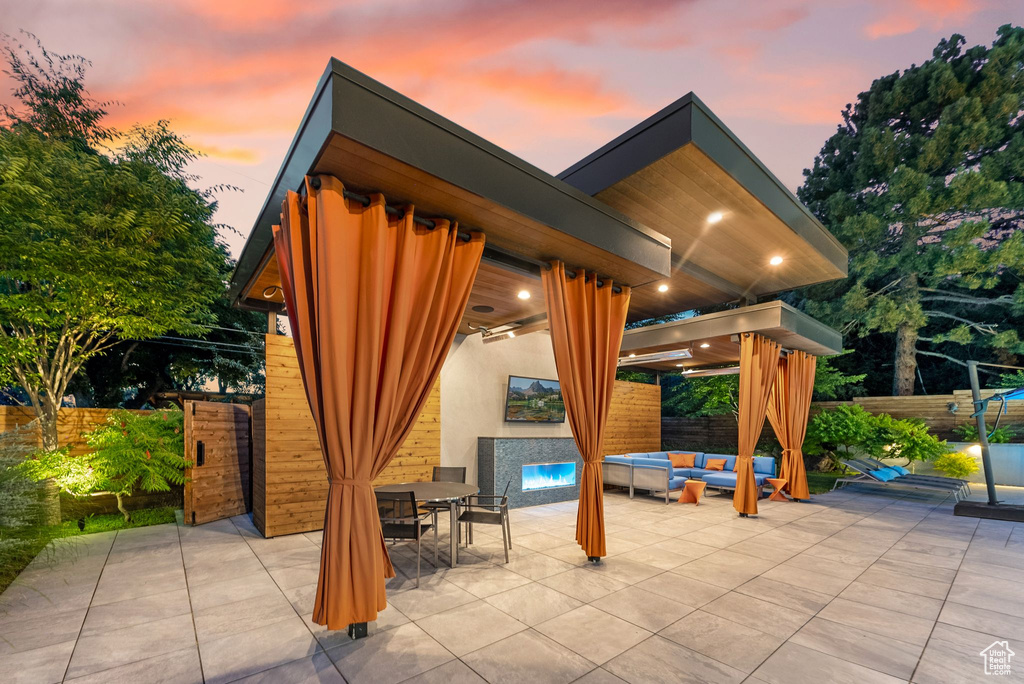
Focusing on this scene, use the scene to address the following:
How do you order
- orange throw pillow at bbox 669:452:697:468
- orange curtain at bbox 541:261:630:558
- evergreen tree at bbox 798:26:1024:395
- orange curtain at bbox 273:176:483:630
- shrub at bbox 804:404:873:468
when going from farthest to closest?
evergreen tree at bbox 798:26:1024:395 < orange throw pillow at bbox 669:452:697:468 < shrub at bbox 804:404:873:468 < orange curtain at bbox 541:261:630:558 < orange curtain at bbox 273:176:483:630

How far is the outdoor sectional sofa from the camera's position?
7988mm

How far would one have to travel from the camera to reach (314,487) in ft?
18.5

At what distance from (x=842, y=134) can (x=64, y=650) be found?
65.4 ft

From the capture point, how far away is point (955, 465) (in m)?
9.28

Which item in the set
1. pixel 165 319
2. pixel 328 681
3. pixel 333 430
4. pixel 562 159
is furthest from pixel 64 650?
pixel 562 159

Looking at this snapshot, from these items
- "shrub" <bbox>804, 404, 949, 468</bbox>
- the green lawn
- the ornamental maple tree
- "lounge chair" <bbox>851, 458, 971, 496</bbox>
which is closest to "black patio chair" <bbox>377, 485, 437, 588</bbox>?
the green lawn

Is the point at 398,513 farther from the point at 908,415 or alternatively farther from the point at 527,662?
the point at 908,415

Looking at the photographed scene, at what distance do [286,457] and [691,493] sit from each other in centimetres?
664

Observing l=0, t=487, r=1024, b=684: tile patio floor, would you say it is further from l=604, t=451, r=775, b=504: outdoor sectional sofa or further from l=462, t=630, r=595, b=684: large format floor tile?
l=604, t=451, r=775, b=504: outdoor sectional sofa

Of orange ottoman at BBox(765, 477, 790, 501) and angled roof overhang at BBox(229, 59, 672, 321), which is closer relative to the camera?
angled roof overhang at BBox(229, 59, 672, 321)

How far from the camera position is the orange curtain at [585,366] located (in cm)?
414

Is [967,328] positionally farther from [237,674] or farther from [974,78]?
[237,674]

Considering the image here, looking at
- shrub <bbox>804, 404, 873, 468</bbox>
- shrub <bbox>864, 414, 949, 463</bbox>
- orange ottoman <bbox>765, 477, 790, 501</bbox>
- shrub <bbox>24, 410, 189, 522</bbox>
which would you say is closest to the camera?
shrub <bbox>24, 410, 189, 522</bbox>

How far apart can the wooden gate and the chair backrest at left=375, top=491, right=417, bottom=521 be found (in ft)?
12.4
